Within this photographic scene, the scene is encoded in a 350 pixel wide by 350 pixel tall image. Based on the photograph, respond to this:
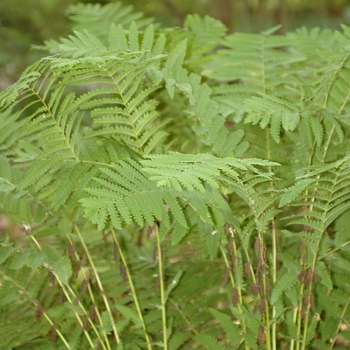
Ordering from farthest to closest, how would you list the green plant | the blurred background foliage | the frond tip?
the blurred background foliage < the green plant < the frond tip

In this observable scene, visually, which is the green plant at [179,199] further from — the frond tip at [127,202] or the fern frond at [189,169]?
the fern frond at [189,169]

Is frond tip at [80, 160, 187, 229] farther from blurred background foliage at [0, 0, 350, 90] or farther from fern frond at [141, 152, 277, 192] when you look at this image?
blurred background foliage at [0, 0, 350, 90]

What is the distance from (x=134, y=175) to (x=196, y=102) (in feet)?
0.84

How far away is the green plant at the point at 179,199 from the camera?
899 millimetres

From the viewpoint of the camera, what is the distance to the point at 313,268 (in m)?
0.97

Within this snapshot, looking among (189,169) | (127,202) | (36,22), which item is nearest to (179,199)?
(127,202)

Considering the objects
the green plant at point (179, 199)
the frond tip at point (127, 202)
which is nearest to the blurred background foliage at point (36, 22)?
the green plant at point (179, 199)

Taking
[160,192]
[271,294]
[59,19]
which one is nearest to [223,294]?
[271,294]

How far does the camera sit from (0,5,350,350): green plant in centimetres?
90

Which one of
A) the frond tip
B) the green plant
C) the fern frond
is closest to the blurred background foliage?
the green plant

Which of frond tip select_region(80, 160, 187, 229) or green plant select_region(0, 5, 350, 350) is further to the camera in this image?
green plant select_region(0, 5, 350, 350)

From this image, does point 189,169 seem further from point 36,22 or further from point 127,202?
point 36,22

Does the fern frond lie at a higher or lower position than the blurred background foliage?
lower

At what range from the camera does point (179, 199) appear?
1.01m
